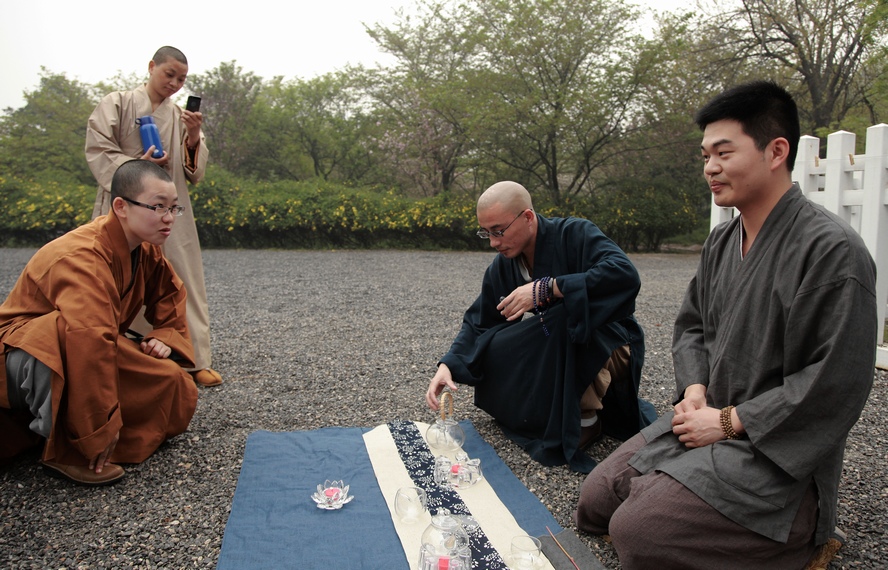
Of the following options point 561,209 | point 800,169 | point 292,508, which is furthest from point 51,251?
point 561,209

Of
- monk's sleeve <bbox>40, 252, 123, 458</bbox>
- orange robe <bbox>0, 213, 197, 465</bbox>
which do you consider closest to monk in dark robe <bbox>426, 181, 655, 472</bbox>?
orange robe <bbox>0, 213, 197, 465</bbox>

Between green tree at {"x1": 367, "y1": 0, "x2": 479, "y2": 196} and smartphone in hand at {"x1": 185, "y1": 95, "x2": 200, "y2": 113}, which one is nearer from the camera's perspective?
smartphone in hand at {"x1": 185, "y1": 95, "x2": 200, "y2": 113}

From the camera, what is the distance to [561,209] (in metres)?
14.0

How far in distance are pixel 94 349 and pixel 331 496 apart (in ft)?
3.68

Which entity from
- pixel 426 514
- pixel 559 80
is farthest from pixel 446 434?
pixel 559 80

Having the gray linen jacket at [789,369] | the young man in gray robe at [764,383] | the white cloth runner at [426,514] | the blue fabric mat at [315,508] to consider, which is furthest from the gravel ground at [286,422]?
the gray linen jacket at [789,369]

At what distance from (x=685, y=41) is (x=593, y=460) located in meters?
13.6

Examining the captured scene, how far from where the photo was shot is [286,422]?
11.7 feet

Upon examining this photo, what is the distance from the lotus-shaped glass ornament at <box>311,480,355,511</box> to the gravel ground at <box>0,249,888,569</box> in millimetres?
386

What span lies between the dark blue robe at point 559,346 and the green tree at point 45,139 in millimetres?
16611

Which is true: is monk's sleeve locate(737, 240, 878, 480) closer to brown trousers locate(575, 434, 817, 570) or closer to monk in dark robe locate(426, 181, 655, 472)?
brown trousers locate(575, 434, 817, 570)

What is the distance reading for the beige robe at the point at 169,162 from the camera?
3.77m

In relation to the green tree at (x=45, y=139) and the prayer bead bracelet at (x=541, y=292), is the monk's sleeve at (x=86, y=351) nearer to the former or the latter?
the prayer bead bracelet at (x=541, y=292)

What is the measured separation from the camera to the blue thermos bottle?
3760 mm
